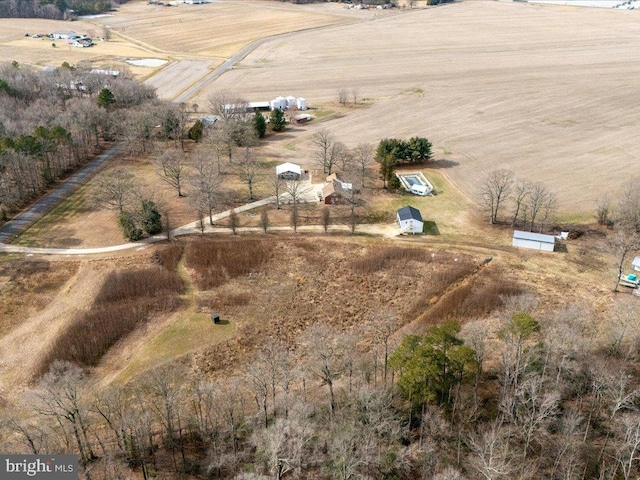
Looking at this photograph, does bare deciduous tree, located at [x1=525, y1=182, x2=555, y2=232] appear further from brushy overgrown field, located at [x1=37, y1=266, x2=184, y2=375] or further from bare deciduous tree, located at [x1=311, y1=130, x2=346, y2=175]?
brushy overgrown field, located at [x1=37, y1=266, x2=184, y2=375]

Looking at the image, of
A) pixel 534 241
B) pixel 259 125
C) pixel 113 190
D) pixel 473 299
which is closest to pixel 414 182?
pixel 534 241

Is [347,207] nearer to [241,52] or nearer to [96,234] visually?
[96,234]

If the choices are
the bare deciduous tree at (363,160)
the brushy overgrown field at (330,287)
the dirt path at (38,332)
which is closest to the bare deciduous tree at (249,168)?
the brushy overgrown field at (330,287)

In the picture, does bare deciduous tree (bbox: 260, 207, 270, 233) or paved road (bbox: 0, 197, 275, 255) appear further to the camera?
bare deciduous tree (bbox: 260, 207, 270, 233)

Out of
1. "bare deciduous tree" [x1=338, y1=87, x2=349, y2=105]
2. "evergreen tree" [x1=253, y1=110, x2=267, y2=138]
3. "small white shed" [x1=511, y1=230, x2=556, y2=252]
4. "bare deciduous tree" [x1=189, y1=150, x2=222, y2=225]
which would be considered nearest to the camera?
"small white shed" [x1=511, y1=230, x2=556, y2=252]

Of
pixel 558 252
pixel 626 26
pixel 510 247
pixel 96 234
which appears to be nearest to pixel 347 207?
pixel 510 247

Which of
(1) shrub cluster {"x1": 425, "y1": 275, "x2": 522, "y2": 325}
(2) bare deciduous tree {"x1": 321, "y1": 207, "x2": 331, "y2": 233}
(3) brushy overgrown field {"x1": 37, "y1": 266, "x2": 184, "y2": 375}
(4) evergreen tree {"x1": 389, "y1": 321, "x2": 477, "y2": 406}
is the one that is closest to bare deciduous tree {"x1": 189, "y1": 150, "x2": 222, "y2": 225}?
(3) brushy overgrown field {"x1": 37, "y1": 266, "x2": 184, "y2": 375}

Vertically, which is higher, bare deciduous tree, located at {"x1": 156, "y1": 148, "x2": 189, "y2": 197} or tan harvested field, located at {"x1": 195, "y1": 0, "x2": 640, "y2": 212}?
tan harvested field, located at {"x1": 195, "y1": 0, "x2": 640, "y2": 212}
